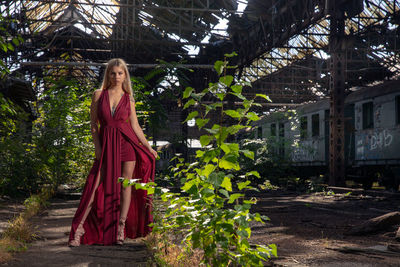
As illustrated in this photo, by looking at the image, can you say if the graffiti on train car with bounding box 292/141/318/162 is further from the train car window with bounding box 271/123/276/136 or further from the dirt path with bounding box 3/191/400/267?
the dirt path with bounding box 3/191/400/267

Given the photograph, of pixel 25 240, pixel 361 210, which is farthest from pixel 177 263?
pixel 361 210

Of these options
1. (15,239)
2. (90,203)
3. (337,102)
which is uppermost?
(337,102)

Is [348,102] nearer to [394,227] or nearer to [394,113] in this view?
[394,113]

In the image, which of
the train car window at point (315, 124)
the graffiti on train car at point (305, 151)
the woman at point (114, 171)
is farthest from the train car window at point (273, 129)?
the woman at point (114, 171)

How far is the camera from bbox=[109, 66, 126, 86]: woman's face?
4758 millimetres

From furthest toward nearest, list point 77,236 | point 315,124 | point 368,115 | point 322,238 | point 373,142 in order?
point 315,124, point 368,115, point 373,142, point 322,238, point 77,236

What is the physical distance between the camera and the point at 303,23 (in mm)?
15203

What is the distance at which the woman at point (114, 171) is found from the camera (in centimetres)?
460

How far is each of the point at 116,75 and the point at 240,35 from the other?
50.9 ft

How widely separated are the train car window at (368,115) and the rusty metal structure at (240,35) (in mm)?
1248

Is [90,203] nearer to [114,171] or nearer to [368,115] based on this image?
[114,171]

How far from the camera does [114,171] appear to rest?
Answer: 15.4 feet

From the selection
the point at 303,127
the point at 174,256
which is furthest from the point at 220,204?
the point at 303,127

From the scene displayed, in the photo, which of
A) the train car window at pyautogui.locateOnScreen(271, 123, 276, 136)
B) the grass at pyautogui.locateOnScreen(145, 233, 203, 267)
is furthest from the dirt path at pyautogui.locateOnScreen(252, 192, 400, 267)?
the train car window at pyautogui.locateOnScreen(271, 123, 276, 136)
